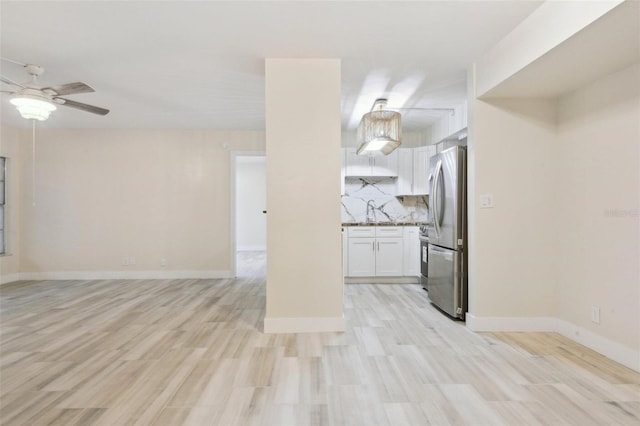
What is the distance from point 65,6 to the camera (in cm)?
215

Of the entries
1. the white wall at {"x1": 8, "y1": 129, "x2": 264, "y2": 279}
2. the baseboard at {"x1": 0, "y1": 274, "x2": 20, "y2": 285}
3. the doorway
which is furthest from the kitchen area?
the baseboard at {"x1": 0, "y1": 274, "x2": 20, "y2": 285}

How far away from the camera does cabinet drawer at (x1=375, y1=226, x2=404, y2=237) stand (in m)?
4.88

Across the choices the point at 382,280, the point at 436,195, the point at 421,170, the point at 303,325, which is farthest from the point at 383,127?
the point at 382,280

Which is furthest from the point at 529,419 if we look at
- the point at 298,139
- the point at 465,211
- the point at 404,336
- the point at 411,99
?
the point at 411,99

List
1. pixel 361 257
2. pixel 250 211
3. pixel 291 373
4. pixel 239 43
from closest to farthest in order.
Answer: pixel 291 373 → pixel 239 43 → pixel 361 257 → pixel 250 211

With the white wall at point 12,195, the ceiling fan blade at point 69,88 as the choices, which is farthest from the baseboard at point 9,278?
the ceiling fan blade at point 69,88

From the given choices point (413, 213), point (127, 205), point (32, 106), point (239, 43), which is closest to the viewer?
point (239, 43)

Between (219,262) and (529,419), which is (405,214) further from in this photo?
(529,419)

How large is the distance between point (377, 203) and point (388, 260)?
1.24 metres

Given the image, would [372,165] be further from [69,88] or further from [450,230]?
[69,88]

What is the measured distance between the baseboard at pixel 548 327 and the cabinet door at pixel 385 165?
2.90 metres

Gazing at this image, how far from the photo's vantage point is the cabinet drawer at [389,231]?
488 centimetres

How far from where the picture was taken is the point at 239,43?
2617 mm

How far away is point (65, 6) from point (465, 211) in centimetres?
380
